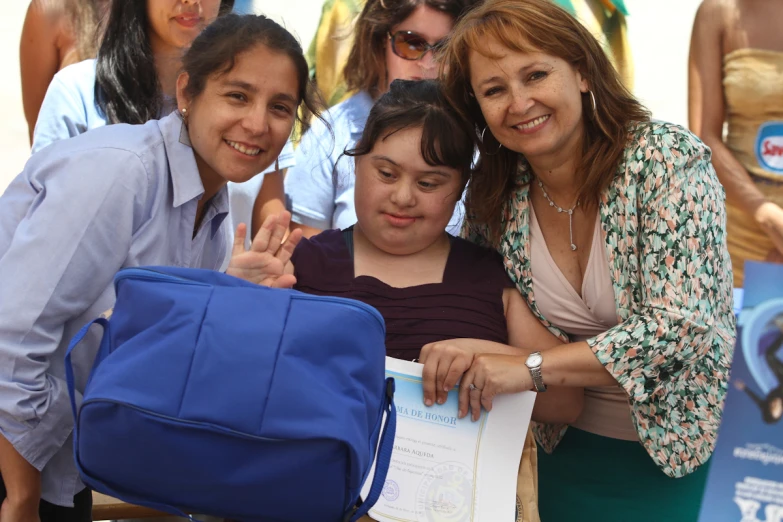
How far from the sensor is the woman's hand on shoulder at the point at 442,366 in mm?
1408

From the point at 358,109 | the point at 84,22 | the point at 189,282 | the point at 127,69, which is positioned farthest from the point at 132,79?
the point at 189,282

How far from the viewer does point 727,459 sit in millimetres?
2182

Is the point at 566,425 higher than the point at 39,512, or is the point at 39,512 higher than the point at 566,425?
the point at 566,425

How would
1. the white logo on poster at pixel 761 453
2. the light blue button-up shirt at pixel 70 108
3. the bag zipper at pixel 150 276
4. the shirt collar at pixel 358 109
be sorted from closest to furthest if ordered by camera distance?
1. the bag zipper at pixel 150 276
2. the light blue button-up shirt at pixel 70 108
3. the white logo on poster at pixel 761 453
4. the shirt collar at pixel 358 109

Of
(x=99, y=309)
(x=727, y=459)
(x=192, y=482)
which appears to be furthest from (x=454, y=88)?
(x=727, y=459)

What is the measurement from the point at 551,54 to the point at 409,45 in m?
0.77

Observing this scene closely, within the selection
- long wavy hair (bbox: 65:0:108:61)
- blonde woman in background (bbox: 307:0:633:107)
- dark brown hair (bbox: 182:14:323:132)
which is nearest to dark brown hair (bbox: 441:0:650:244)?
dark brown hair (bbox: 182:14:323:132)

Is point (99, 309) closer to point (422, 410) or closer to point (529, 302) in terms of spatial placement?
point (422, 410)

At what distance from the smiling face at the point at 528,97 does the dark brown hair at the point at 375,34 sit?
677mm

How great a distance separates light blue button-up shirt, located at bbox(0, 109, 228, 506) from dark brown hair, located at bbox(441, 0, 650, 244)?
54cm

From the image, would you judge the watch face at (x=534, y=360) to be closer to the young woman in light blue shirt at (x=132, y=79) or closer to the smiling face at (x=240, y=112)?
the smiling face at (x=240, y=112)

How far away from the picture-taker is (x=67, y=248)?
1.32 meters

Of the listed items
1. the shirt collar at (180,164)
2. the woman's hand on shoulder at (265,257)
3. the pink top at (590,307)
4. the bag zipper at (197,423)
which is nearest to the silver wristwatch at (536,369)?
the pink top at (590,307)

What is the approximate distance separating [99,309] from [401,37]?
1.18 metres
